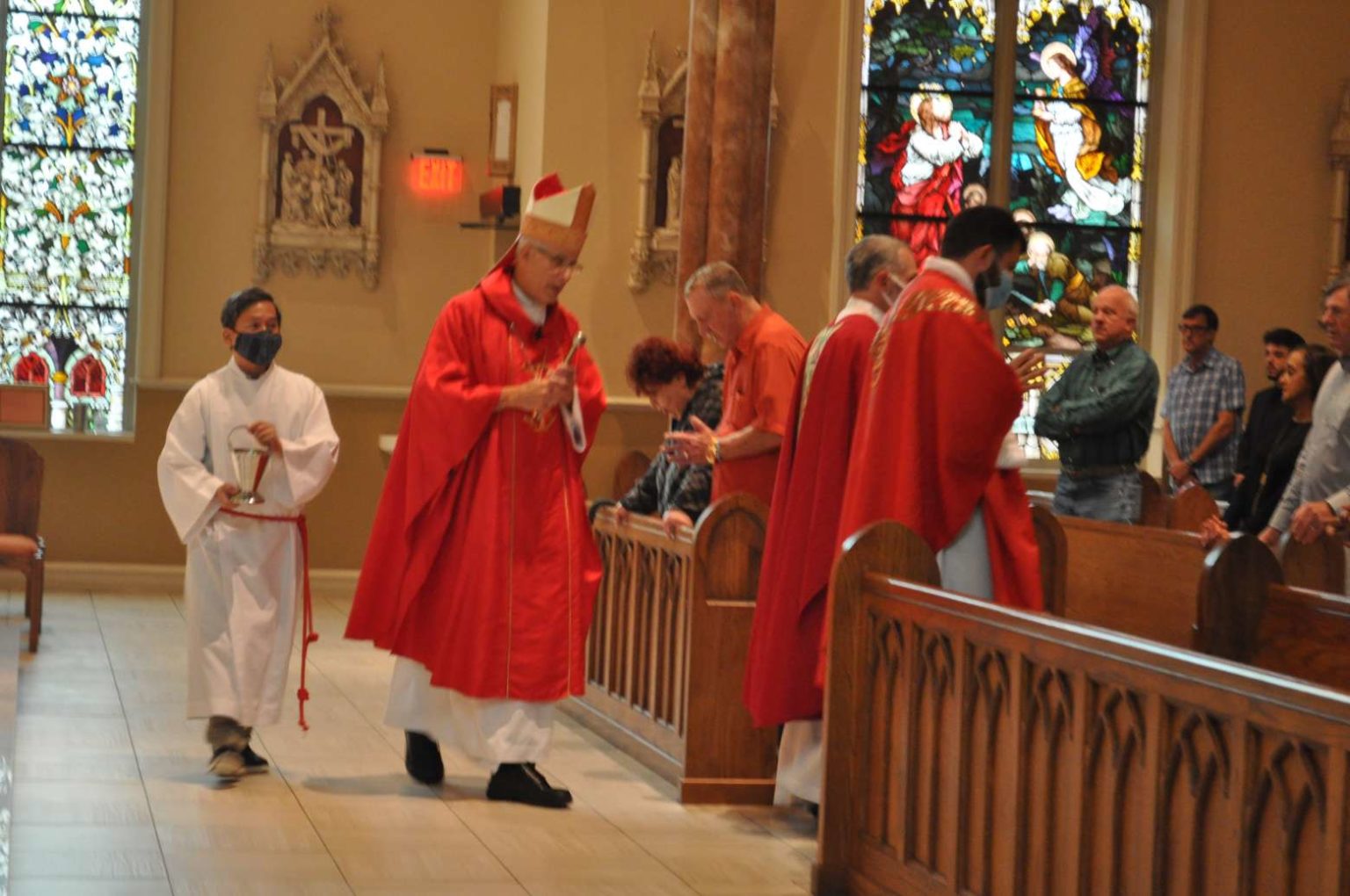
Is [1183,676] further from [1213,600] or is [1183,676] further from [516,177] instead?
[516,177]

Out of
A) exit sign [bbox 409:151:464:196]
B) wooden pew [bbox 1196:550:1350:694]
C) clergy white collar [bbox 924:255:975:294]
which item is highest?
exit sign [bbox 409:151:464:196]

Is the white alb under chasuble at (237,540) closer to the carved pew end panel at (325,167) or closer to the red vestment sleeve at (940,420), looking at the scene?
the red vestment sleeve at (940,420)

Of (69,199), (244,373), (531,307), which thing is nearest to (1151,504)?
(531,307)

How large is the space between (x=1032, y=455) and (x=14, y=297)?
613 cm

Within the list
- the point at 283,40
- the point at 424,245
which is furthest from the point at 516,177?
the point at 283,40

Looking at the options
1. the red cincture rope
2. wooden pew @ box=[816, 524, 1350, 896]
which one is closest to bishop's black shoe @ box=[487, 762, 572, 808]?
the red cincture rope

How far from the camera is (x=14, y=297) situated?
34.4 feet

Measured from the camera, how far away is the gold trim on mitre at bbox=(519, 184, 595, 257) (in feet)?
17.5

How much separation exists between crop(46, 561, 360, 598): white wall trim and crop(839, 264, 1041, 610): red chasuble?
6.21 metres

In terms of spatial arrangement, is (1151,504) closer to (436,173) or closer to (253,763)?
(253,763)

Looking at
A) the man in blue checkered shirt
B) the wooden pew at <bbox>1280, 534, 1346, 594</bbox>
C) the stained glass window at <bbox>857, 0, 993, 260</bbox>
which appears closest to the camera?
the wooden pew at <bbox>1280, 534, 1346, 594</bbox>

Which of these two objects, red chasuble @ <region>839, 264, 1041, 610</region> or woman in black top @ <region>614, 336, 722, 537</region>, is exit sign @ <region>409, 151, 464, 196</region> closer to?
woman in black top @ <region>614, 336, 722, 537</region>

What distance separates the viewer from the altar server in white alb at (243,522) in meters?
5.35

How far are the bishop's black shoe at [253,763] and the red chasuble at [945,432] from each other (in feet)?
7.01
